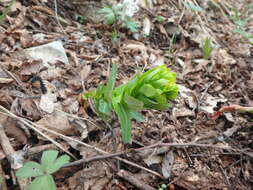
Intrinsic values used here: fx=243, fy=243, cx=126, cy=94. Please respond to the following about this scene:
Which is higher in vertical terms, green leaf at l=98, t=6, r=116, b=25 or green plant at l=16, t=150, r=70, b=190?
green leaf at l=98, t=6, r=116, b=25

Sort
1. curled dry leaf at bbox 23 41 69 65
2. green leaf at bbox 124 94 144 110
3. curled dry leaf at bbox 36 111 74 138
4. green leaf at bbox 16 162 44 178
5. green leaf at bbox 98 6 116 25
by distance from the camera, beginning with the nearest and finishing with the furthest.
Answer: green leaf at bbox 16 162 44 178, green leaf at bbox 124 94 144 110, curled dry leaf at bbox 36 111 74 138, curled dry leaf at bbox 23 41 69 65, green leaf at bbox 98 6 116 25

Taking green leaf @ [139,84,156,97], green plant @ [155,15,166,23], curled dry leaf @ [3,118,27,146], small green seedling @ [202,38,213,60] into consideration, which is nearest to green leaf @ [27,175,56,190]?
curled dry leaf @ [3,118,27,146]

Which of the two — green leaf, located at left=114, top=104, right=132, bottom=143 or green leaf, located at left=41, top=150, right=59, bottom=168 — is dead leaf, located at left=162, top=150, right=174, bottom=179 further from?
green leaf, located at left=41, top=150, right=59, bottom=168

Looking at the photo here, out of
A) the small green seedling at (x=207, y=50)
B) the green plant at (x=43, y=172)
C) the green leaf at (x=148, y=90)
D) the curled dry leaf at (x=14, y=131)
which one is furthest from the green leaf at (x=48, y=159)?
the small green seedling at (x=207, y=50)

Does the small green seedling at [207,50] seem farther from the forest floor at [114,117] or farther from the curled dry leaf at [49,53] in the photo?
the curled dry leaf at [49,53]

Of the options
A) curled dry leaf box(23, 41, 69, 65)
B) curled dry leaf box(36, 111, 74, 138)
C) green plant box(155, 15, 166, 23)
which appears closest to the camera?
curled dry leaf box(36, 111, 74, 138)
